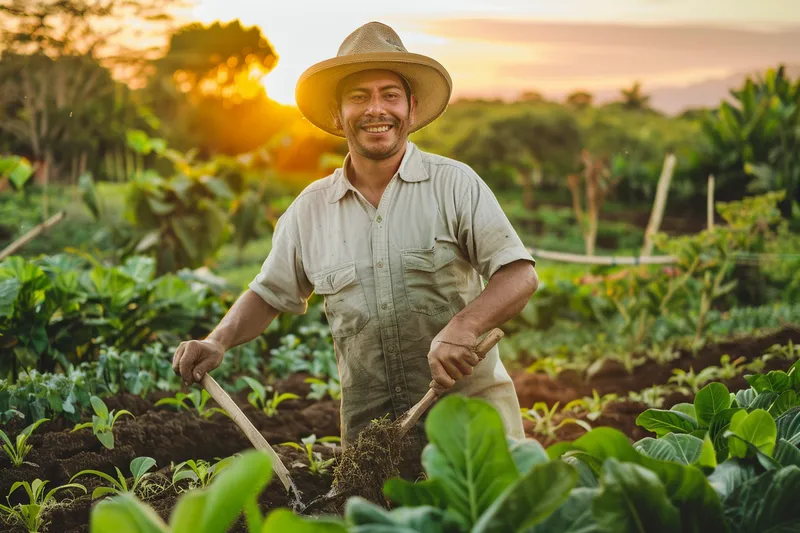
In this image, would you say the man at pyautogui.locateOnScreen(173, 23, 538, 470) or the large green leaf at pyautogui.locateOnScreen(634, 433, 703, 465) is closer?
the large green leaf at pyautogui.locateOnScreen(634, 433, 703, 465)

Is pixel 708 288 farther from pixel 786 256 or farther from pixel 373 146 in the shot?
pixel 373 146

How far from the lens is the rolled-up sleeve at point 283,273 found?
2.92 m

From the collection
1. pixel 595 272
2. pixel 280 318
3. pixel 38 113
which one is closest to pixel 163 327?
pixel 280 318

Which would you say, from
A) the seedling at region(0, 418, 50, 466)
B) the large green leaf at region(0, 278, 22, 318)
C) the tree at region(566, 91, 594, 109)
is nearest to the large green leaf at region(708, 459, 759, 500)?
the seedling at region(0, 418, 50, 466)

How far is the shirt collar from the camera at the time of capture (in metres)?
2.79

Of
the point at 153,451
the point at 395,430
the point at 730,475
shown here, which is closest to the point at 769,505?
the point at 730,475

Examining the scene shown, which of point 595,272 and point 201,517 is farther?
point 595,272

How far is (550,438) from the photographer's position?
12.8 feet

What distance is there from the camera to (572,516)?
3.83 feet

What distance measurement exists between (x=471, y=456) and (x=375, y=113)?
1728 mm

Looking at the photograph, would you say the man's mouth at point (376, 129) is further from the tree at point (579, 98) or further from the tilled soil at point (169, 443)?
the tree at point (579, 98)

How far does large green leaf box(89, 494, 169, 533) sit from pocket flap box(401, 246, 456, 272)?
5.65 feet

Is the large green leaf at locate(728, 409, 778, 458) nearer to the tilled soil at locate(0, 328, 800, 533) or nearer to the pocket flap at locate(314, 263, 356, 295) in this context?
the tilled soil at locate(0, 328, 800, 533)

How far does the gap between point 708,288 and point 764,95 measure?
733 cm
